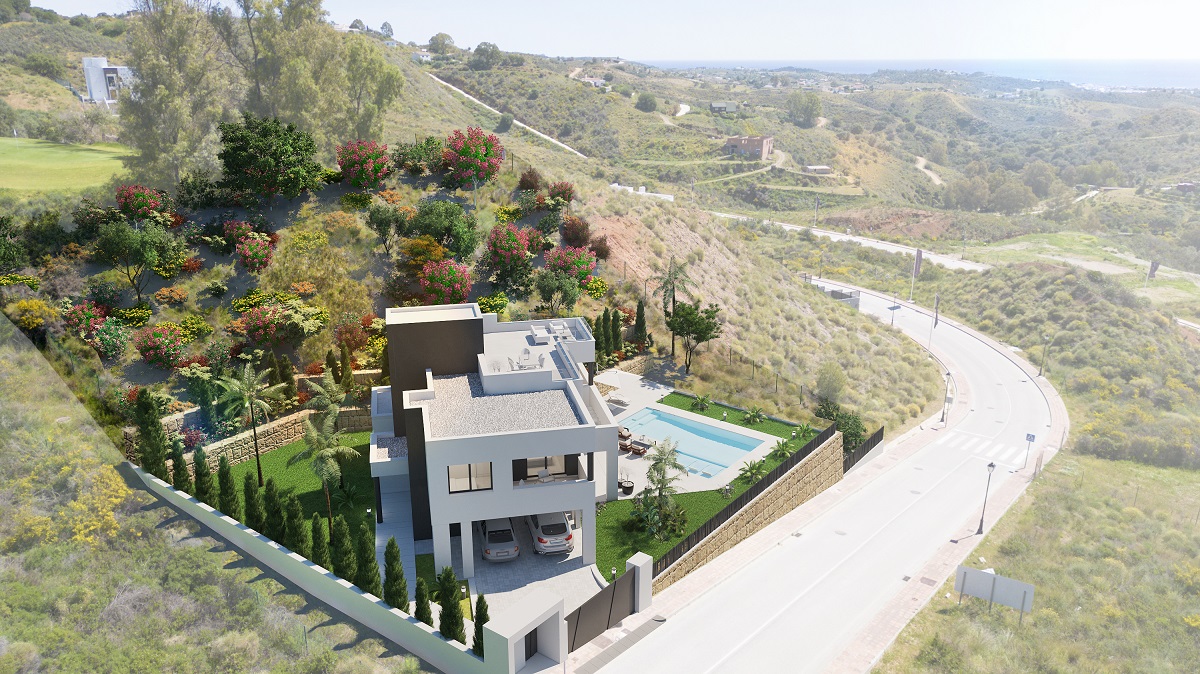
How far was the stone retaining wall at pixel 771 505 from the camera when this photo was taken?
30.4 metres

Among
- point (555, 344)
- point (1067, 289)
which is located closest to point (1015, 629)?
point (555, 344)

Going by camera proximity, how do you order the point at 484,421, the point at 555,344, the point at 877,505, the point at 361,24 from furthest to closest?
A: the point at 361,24
the point at 877,505
the point at 555,344
the point at 484,421

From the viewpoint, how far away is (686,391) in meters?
46.2

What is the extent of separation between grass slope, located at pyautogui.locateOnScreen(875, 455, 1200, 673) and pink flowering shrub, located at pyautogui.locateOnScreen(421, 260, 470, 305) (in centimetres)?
3186

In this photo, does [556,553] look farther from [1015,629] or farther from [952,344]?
[952,344]

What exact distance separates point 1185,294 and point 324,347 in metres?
111

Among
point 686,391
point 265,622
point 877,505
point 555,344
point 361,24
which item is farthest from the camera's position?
point 361,24

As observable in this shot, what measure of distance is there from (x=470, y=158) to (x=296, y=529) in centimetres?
3641

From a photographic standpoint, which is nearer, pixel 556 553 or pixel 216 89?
pixel 556 553

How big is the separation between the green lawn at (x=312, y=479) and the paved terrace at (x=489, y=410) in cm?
591

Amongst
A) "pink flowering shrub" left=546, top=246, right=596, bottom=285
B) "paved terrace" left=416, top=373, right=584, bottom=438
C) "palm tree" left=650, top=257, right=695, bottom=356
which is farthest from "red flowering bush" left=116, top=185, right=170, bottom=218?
"palm tree" left=650, top=257, right=695, bottom=356

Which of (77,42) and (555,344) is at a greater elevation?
(77,42)

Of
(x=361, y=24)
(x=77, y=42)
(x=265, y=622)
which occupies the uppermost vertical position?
(x=361, y=24)

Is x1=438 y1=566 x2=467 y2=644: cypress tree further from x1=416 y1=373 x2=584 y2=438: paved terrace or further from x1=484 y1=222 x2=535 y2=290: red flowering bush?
x1=484 y1=222 x2=535 y2=290: red flowering bush
